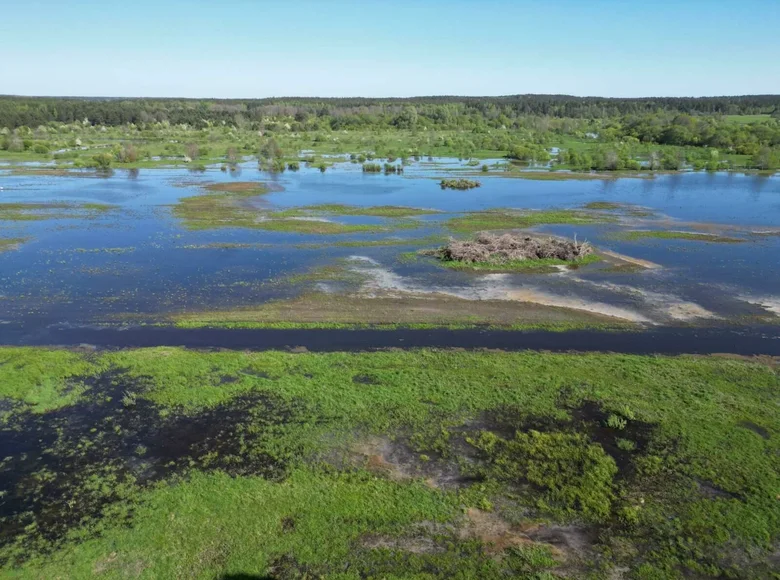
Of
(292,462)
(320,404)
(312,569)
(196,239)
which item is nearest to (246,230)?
(196,239)

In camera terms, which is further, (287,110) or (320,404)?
(287,110)

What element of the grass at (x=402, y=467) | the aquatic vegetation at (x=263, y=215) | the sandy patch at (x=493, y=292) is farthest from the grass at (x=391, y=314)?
the aquatic vegetation at (x=263, y=215)

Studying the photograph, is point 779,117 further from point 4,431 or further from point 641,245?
point 4,431

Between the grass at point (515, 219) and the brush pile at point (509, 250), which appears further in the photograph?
the grass at point (515, 219)

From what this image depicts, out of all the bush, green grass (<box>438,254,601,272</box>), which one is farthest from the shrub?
the bush

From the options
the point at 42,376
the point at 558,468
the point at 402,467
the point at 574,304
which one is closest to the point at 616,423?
the point at 558,468

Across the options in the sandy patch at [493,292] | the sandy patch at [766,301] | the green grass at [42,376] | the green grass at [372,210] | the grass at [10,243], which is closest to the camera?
the green grass at [42,376]

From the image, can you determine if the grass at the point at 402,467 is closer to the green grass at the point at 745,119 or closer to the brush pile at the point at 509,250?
the brush pile at the point at 509,250

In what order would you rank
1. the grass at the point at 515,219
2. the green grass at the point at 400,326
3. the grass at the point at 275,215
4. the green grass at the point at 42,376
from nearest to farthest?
the green grass at the point at 42,376 → the green grass at the point at 400,326 → the grass at the point at 275,215 → the grass at the point at 515,219
